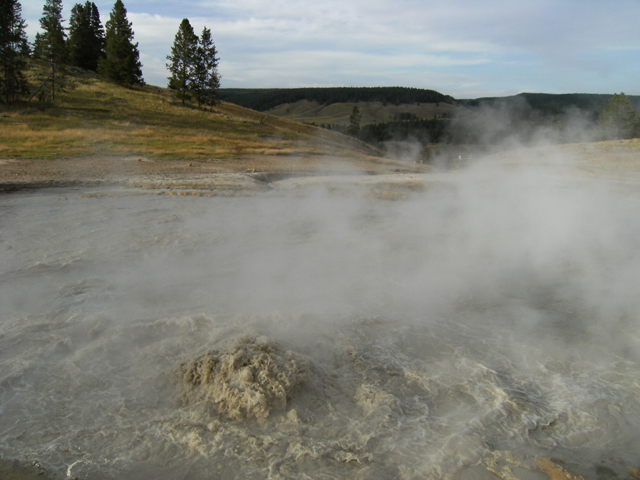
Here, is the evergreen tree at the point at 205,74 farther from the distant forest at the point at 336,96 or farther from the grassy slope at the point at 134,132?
the distant forest at the point at 336,96

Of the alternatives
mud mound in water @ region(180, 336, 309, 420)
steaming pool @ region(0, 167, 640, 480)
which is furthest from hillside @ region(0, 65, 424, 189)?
mud mound in water @ region(180, 336, 309, 420)

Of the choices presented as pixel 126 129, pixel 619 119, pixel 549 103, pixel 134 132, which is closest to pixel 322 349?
pixel 549 103

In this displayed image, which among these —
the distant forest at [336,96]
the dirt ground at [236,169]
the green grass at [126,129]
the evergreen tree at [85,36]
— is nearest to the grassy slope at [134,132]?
the green grass at [126,129]

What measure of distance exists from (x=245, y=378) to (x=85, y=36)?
1409 inches

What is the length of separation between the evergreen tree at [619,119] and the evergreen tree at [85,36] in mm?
31051

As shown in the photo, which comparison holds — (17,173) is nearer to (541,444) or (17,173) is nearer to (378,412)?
(378,412)

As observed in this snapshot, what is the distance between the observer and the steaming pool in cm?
207

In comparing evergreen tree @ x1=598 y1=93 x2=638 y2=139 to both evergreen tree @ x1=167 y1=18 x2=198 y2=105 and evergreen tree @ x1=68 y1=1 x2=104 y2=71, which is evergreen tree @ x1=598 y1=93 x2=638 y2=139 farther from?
evergreen tree @ x1=68 y1=1 x2=104 y2=71

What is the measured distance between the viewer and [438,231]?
6.14m

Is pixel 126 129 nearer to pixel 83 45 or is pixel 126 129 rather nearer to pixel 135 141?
pixel 135 141

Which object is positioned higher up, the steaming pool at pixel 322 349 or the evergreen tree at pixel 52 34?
the evergreen tree at pixel 52 34

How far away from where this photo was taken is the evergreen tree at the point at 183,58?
97.1 feet

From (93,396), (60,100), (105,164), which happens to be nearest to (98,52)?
(60,100)

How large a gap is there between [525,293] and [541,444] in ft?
7.11
